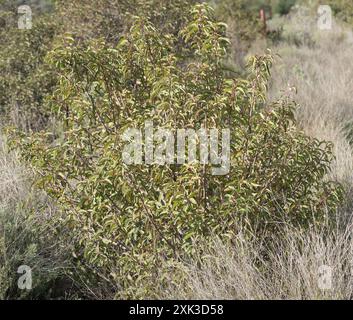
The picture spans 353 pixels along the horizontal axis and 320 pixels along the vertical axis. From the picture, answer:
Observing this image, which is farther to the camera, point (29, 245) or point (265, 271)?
point (29, 245)

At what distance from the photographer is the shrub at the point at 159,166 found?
3.56m

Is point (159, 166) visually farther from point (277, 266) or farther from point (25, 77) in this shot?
point (25, 77)

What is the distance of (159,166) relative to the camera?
11.7 feet

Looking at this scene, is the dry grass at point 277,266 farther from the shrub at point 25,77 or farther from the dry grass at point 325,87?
the shrub at point 25,77

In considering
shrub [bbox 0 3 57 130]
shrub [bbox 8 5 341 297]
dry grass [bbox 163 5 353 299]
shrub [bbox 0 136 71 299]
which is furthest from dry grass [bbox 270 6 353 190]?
shrub [bbox 0 3 57 130]

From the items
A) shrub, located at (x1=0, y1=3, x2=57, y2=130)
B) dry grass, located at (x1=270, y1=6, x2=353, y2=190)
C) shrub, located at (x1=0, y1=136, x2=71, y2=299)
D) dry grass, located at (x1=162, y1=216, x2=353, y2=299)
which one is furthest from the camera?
shrub, located at (x1=0, y1=3, x2=57, y2=130)

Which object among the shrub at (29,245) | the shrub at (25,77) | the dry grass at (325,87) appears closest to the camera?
the shrub at (29,245)

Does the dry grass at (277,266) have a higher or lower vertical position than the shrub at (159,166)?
lower

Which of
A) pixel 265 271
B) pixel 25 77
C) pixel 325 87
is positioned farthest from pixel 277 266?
pixel 325 87

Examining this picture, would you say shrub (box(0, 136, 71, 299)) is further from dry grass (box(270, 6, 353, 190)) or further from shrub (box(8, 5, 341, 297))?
dry grass (box(270, 6, 353, 190))

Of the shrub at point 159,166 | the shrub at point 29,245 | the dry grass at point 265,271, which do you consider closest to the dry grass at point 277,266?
the dry grass at point 265,271

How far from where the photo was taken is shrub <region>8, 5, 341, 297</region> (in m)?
3.56
